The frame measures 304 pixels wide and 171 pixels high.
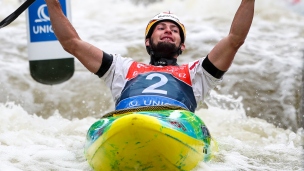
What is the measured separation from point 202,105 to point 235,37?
3.09m

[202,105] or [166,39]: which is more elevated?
[166,39]

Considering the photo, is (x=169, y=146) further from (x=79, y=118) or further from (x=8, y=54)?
(x=8, y=54)

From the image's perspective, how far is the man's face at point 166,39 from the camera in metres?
4.75

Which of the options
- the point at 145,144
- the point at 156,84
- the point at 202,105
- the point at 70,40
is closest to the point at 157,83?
the point at 156,84

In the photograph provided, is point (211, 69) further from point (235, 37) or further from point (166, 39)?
point (166, 39)

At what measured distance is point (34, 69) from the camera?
275 inches

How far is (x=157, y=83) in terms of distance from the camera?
4.41 m

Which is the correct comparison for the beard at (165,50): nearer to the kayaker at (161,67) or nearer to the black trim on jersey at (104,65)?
the kayaker at (161,67)

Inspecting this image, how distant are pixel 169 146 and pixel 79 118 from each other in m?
3.80

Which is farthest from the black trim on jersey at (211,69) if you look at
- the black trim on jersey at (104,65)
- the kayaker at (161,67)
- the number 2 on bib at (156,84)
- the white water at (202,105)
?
the black trim on jersey at (104,65)

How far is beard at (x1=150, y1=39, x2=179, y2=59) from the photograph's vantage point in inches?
187

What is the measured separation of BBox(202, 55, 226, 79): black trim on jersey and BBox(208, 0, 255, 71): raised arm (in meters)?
0.03

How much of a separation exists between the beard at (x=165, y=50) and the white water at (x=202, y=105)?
79 centimetres

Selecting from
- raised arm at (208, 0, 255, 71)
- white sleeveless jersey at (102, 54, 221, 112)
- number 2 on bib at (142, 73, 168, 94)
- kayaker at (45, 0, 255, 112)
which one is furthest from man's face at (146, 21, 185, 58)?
raised arm at (208, 0, 255, 71)
